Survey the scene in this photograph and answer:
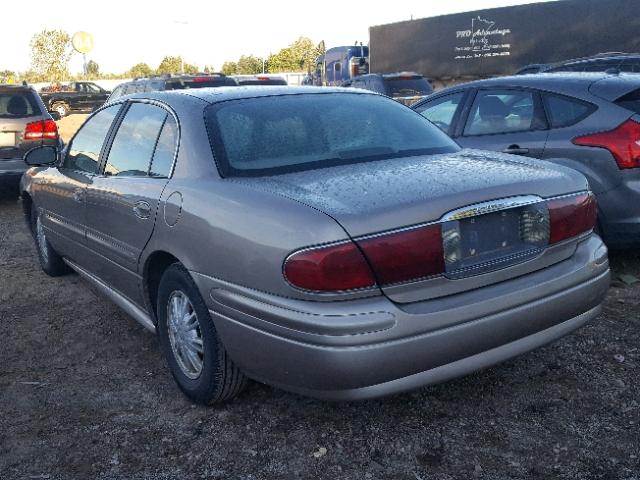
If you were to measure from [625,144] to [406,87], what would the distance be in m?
10.5

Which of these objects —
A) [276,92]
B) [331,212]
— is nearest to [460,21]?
[276,92]

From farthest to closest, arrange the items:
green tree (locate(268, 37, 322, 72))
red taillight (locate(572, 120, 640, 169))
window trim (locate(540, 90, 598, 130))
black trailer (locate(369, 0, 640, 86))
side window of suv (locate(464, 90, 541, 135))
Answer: green tree (locate(268, 37, 322, 72)) < black trailer (locate(369, 0, 640, 86)) < side window of suv (locate(464, 90, 541, 135)) < window trim (locate(540, 90, 598, 130)) < red taillight (locate(572, 120, 640, 169))

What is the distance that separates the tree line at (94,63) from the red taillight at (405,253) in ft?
143

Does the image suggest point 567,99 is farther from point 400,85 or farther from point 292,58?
point 292,58

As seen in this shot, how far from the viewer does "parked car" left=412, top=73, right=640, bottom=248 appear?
4.67 meters

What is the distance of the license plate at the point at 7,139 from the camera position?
8758mm

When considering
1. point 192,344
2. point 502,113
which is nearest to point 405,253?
point 192,344

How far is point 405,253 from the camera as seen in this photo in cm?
253

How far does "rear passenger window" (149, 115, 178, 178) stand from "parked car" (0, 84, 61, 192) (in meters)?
5.95

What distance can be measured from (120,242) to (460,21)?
19.2 metres

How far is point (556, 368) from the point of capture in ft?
11.7

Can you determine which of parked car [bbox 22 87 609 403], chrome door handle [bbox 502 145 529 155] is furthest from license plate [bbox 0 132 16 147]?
chrome door handle [bbox 502 145 529 155]

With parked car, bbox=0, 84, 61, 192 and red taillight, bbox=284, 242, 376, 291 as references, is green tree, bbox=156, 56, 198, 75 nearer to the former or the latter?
parked car, bbox=0, 84, 61, 192

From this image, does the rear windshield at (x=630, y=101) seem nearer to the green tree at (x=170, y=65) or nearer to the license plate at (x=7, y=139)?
the license plate at (x=7, y=139)
